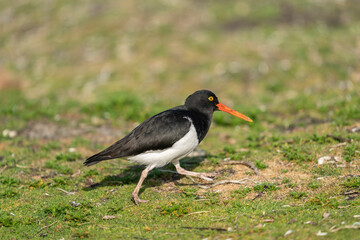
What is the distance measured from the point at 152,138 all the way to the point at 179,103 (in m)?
6.01

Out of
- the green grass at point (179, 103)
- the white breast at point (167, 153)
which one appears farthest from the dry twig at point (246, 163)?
the white breast at point (167, 153)

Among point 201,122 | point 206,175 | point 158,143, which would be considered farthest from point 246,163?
point 158,143

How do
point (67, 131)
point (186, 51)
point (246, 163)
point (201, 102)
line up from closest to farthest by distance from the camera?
point (201, 102) → point (246, 163) → point (67, 131) → point (186, 51)

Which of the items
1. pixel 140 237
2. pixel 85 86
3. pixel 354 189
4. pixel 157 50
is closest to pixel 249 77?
pixel 157 50

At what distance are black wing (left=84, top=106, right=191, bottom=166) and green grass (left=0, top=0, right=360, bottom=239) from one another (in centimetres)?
85

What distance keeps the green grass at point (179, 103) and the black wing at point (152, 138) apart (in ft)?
2.77

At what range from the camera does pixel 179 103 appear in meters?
13.3

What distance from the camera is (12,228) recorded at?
655 centimetres

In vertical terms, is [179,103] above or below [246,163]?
below

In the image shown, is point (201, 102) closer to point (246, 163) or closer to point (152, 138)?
point (152, 138)

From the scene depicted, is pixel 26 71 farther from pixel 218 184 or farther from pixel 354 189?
pixel 354 189

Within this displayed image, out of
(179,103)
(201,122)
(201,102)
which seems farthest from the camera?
(179,103)

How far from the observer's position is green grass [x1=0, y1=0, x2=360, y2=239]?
21.5ft

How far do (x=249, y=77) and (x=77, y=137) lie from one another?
263 inches
